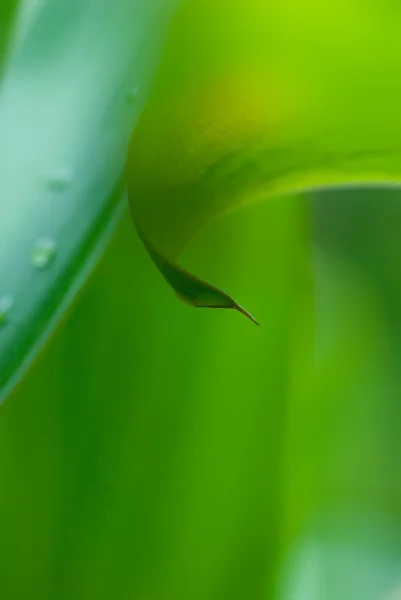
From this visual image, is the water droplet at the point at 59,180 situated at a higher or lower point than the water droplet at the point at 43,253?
higher

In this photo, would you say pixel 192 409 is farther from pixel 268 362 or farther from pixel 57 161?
pixel 57 161

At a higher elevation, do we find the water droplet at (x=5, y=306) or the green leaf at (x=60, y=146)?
the green leaf at (x=60, y=146)

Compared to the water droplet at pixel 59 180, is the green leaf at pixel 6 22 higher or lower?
higher

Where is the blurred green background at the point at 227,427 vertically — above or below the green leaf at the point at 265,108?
below

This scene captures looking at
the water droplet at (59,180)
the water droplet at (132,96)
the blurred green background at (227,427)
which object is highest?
the water droplet at (132,96)

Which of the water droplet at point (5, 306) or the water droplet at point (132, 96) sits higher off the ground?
the water droplet at point (132, 96)
